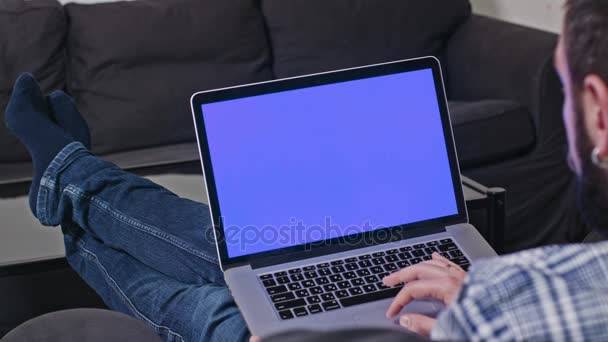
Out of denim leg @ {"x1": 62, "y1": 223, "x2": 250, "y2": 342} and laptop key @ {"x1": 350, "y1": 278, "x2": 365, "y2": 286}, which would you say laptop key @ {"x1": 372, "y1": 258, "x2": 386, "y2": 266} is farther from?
denim leg @ {"x1": 62, "y1": 223, "x2": 250, "y2": 342}

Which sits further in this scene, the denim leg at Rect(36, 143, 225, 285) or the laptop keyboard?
the denim leg at Rect(36, 143, 225, 285)

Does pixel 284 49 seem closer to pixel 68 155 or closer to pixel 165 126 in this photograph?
pixel 165 126

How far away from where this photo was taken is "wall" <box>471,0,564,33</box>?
3131mm

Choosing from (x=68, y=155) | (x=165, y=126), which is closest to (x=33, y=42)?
(x=165, y=126)

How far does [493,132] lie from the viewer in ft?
7.89

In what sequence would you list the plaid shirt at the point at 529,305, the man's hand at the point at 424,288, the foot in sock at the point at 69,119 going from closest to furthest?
the plaid shirt at the point at 529,305 < the man's hand at the point at 424,288 < the foot in sock at the point at 69,119

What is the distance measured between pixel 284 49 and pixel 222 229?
1.54 meters

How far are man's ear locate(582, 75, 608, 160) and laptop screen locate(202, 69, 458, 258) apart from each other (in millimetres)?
521

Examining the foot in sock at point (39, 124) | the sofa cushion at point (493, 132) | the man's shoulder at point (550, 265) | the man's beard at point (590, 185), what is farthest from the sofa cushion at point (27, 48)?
the man's shoulder at point (550, 265)

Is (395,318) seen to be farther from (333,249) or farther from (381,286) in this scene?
(333,249)

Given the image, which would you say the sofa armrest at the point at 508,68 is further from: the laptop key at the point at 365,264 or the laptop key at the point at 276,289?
the laptop key at the point at 276,289

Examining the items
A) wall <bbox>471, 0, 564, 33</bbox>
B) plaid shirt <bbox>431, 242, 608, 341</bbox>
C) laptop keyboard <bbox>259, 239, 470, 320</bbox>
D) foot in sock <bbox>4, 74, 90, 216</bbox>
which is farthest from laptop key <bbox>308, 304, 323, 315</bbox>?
wall <bbox>471, 0, 564, 33</bbox>

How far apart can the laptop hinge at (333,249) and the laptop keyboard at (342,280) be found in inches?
1.0

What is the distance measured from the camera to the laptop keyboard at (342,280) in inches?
44.3
